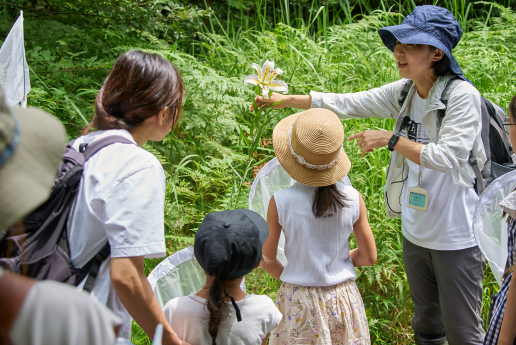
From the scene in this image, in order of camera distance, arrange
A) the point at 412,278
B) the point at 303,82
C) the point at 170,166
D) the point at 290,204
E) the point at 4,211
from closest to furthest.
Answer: the point at 4,211
the point at 290,204
the point at 412,278
the point at 170,166
the point at 303,82

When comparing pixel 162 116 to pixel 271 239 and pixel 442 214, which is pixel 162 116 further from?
pixel 442 214

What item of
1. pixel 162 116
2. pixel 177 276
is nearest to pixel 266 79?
pixel 162 116

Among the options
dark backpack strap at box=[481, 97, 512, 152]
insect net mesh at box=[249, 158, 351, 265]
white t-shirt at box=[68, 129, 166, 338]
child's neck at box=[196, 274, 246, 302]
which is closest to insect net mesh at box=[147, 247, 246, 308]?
child's neck at box=[196, 274, 246, 302]

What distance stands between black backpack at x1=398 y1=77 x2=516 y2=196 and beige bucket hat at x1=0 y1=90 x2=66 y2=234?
1.74 m

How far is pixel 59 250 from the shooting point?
45.8 inches

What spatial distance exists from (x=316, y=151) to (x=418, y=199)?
28.1 inches

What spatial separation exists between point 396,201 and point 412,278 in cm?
42

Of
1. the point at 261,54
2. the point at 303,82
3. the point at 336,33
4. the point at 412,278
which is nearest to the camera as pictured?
the point at 412,278

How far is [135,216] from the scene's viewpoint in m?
1.17

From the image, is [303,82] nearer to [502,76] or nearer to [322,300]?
[502,76]

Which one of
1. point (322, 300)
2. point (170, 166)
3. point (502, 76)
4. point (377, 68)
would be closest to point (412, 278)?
point (322, 300)

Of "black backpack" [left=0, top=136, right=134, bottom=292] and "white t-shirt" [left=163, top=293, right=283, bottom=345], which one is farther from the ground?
"black backpack" [left=0, top=136, right=134, bottom=292]

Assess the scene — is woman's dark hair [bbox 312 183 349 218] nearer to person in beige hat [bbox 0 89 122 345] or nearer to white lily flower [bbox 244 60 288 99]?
white lily flower [bbox 244 60 288 99]

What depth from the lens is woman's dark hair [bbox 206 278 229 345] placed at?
1.31m
